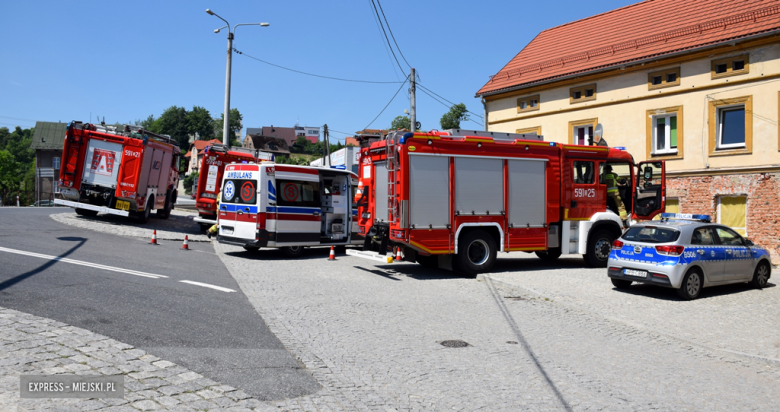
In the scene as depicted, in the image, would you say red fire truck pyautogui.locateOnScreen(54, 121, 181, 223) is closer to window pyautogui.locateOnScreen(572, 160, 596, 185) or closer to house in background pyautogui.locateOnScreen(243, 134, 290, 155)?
window pyautogui.locateOnScreen(572, 160, 596, 185)

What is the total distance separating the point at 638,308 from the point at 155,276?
8516mm

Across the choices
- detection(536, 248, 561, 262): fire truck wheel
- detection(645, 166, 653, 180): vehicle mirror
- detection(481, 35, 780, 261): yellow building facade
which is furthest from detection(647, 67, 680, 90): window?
detection(536, 248, 561, 262): fire truck wheel

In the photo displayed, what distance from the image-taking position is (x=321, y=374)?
5430mm

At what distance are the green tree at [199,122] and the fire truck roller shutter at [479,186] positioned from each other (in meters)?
117

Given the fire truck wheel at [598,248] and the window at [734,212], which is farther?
the window at [734,212]

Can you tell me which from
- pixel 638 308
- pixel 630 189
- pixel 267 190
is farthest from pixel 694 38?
pixel 267 190

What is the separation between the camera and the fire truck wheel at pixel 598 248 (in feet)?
46.7

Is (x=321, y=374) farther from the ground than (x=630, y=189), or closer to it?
closer to it

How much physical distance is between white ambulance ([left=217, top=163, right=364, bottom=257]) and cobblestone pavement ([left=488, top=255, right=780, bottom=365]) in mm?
4840

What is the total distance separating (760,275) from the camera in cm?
1188

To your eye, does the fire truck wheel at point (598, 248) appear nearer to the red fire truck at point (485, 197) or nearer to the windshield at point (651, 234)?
the red fire truck at point (485, 197)

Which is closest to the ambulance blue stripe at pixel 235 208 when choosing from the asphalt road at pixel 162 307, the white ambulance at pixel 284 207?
the white ambulance at pixel 284 207

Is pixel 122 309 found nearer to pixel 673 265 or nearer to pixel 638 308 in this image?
pixel 638 308

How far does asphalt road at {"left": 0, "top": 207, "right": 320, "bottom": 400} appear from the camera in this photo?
537cm
